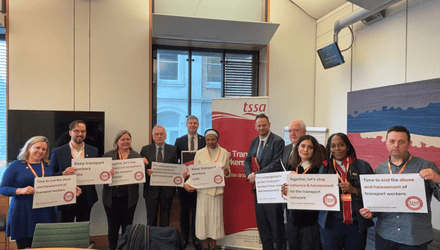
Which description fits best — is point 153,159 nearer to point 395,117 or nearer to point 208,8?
point 208,8

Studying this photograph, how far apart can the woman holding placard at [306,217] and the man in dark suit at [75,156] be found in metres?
2.63

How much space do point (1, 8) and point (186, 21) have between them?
2905mm

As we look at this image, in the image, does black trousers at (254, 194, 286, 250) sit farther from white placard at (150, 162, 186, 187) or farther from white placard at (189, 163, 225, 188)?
white placard at (150, 162, 186, 187)

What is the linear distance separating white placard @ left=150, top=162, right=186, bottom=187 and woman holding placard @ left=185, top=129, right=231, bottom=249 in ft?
0.53

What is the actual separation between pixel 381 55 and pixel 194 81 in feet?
10.4

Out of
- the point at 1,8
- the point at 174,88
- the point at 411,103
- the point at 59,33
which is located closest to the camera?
the point at 411,103

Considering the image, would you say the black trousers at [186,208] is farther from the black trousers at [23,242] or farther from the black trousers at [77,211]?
the black trousers at [23,242]

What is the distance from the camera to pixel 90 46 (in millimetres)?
4719

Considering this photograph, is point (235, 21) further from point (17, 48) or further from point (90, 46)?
point (17, 48)

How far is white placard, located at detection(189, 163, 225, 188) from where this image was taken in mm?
3746

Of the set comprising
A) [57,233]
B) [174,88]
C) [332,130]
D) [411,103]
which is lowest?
[57,233]

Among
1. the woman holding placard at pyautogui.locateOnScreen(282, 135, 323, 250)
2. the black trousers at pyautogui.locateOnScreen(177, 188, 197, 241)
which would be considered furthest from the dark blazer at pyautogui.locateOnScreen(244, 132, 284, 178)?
the black trousers at pyautogui.locateOnScreen(177, 188, 197, 241)

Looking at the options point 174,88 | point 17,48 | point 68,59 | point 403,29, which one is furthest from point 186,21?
point 403,29

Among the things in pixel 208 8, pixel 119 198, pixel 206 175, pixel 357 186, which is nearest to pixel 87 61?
pixel 208 8
